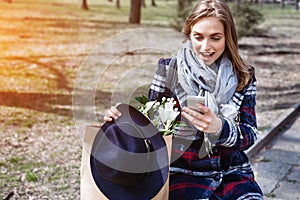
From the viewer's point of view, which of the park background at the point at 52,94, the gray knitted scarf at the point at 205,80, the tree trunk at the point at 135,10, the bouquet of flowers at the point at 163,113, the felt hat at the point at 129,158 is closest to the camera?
the felt hat at the point at 129,158

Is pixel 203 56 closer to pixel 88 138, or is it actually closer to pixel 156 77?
pixel 156 77

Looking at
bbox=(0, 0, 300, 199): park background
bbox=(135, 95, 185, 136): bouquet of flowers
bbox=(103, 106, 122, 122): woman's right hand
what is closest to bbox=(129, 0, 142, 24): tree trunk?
bbox=(0, 0, 300, 199): park background

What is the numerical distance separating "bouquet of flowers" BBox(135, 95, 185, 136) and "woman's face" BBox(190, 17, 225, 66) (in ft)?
0.94

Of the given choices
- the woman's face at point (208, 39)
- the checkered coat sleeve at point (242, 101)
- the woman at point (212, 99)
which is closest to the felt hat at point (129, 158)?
the woman at point (212, 99)

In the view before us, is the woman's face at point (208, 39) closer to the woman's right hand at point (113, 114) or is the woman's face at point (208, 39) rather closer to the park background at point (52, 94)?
the woman's right hand at point (113, 114)

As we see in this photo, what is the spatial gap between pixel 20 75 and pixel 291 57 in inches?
262

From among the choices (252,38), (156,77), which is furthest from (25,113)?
(252,38)

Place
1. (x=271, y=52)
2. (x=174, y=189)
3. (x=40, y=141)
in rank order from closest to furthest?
(x=174, y=189) < (x=40, y=141) < (x=271, y=52)

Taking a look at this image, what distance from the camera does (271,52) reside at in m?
13.2

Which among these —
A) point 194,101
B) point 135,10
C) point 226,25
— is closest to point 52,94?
point 226,25

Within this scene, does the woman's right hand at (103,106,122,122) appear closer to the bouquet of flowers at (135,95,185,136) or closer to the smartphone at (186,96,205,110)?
the bouquet of flowers at (135,95,185,136)

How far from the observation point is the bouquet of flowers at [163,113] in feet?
8.21

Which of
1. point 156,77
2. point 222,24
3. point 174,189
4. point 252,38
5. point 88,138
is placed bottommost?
point 252,38

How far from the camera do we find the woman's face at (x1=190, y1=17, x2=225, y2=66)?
102 inches
